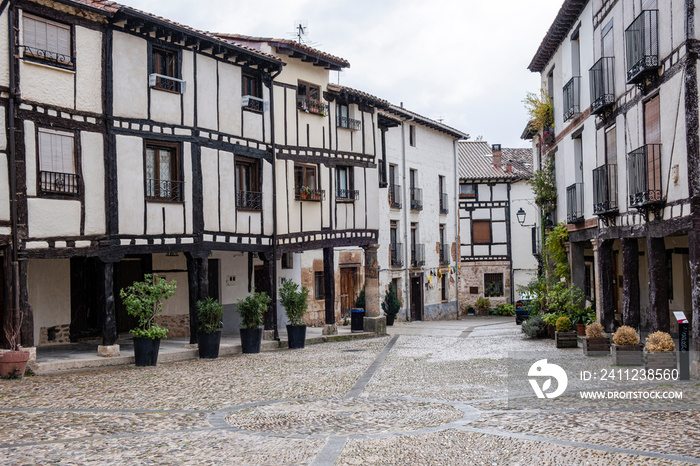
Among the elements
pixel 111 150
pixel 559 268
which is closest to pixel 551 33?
pixel 559 268

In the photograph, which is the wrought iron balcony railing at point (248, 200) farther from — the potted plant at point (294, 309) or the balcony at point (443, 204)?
the balcony at point (443, 204)

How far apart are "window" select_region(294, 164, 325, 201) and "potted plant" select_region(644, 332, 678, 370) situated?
11828 mm

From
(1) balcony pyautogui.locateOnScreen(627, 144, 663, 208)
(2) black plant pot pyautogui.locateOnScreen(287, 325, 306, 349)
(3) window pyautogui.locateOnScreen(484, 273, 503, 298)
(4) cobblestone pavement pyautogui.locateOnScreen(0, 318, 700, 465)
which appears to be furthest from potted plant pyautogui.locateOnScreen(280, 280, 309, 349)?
(3) window pyautogui.locateOnScreen(484, 273, 503, 298)

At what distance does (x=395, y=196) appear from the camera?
33125 millimetres

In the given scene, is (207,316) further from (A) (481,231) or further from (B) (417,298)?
(A) (481,231)

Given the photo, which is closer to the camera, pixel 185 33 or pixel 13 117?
pixel 13 117

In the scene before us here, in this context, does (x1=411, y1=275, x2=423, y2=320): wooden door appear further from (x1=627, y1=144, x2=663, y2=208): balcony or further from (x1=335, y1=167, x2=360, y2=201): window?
(x1=627, y1=144, x2=663, y2=208): balcony

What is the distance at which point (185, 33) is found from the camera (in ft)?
58.2

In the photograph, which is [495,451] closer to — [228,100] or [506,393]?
[506,393]

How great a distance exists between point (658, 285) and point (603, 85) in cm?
545

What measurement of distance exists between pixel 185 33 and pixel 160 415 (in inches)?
426

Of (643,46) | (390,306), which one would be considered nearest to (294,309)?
(643,46)
